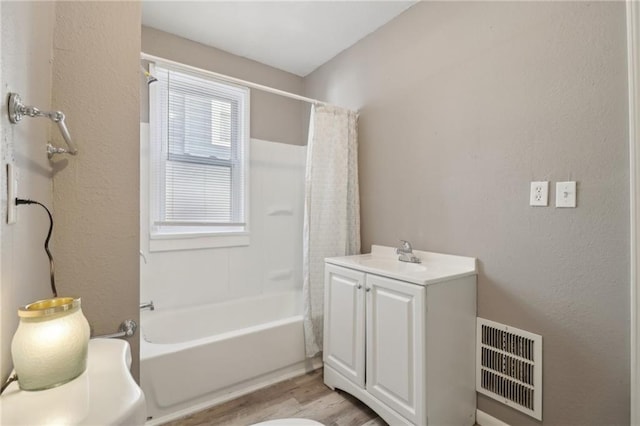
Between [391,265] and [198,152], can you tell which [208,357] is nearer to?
[391,265]

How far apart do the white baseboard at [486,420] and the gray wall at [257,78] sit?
2579mm

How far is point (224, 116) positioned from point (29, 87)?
1.85 meters

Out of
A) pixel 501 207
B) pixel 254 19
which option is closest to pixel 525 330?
pixel 501 207

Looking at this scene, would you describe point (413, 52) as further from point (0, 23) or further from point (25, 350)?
point (25, 350)

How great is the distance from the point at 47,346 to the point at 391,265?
162 cm

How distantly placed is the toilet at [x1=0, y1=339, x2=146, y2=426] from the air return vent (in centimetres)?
162

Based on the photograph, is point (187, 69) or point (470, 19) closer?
point (470, 19)

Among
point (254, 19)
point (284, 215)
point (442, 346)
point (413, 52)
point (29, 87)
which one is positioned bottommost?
point (442, 346)

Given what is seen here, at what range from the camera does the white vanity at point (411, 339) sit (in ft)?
4.54

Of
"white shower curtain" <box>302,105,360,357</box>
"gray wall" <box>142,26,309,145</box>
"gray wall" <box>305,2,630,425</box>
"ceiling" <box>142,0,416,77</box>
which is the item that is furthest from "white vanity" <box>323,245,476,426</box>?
"ceiling" <box>142,0,416,77</box>

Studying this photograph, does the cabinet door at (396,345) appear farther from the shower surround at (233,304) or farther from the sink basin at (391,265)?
the shower surround at (233,304)

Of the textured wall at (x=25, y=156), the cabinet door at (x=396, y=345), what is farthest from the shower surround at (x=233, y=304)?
the textured wall at (x=25, y=156)

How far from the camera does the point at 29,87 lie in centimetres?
79

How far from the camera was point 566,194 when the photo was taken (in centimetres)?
129
